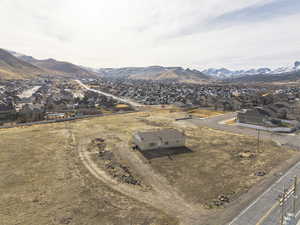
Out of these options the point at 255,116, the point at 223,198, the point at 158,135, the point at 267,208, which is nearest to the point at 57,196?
the point at 223,198

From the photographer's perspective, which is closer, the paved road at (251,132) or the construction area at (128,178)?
the construction area at (128,178)

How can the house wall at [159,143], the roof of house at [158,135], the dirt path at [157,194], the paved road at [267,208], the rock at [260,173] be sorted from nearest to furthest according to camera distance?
the paved road at [267,208], the dirt path at [157,194], the rock at [260,173], the house wall at [159,143], the roof of house at [158,135]

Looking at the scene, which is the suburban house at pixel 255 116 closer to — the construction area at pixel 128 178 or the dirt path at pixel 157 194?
the construction area at pixel 128 178

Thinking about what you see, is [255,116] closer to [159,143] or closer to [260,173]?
[260,173]

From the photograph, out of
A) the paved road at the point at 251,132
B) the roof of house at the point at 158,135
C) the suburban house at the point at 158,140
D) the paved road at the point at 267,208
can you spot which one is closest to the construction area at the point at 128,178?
the paved road at the point at 267,208

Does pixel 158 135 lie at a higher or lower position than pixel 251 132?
higher

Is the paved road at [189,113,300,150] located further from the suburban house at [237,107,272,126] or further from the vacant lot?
the vacant lot

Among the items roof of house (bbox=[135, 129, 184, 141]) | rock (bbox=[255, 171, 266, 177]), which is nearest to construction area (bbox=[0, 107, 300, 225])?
rock (bbox=[255, 171, 266, 177])
